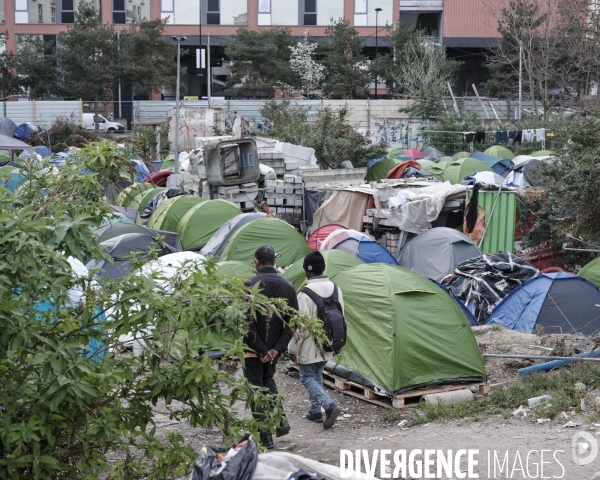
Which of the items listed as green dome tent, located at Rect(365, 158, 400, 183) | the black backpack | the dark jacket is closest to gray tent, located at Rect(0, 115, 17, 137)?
green dome tent, located at Rect(365, 158, 400, 183)

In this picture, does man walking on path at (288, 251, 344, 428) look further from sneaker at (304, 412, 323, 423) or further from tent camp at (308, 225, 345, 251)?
tent camp at (308, 225, 345, 251)

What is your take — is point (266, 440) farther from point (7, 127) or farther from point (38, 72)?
point (38, 72)

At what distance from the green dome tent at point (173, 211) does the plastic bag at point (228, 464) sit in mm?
11398

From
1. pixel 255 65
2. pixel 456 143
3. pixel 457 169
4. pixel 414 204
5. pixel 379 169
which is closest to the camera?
pixel 414 204

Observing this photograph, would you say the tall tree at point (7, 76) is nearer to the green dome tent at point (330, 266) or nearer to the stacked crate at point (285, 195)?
the stacked crate at point (285, 195)

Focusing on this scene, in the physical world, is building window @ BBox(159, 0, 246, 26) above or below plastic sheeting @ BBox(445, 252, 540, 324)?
above

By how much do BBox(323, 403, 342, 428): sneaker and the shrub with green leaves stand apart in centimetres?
192

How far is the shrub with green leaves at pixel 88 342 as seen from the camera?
4109 mm

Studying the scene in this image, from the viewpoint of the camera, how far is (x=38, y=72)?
44.3 meters

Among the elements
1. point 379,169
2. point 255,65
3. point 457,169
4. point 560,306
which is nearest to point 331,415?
point 560,306

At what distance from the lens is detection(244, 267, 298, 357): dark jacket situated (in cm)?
600

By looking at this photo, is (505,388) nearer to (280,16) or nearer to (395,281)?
(395,281)

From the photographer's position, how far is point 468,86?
5744cm

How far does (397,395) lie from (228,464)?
3.83 m
